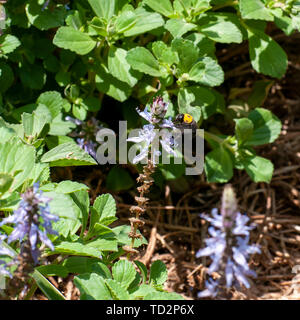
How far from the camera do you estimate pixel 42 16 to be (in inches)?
85.1

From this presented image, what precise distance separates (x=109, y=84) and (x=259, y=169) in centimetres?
78

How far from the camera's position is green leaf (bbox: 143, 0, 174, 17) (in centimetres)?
211

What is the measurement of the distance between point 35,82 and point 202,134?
0.83 metres

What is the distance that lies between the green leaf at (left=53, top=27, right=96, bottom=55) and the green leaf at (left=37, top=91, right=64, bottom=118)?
0.22m

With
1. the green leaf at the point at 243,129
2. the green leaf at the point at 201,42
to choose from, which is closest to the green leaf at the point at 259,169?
the green leaf at the point at 243,129

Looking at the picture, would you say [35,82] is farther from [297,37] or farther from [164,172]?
[297,37]

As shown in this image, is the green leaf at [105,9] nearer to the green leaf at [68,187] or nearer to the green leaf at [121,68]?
the green leaf at [121,68]

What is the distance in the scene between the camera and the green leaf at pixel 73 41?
207 centimetres

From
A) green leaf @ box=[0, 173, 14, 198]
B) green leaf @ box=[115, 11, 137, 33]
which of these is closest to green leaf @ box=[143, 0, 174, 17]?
green leaf @ box=[115, 11, 137, 33]

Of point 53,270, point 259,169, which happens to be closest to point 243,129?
point 259,169

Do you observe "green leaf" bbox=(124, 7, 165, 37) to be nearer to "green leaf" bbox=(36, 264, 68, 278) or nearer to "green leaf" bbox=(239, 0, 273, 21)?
"green leaf" bbox=(239, 0, 273, 21)

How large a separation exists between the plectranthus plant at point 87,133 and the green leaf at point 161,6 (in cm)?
61

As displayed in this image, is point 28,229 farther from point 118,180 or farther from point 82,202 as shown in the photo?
point 118,180

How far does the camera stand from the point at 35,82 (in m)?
2.35
